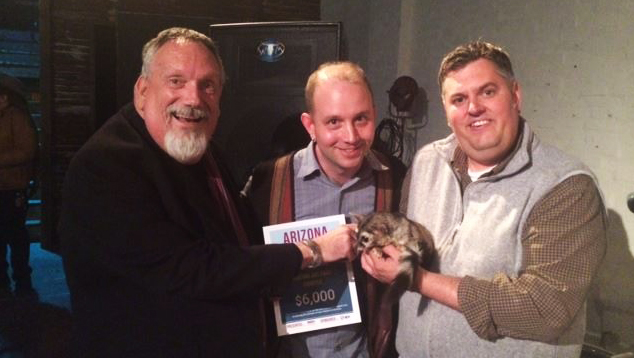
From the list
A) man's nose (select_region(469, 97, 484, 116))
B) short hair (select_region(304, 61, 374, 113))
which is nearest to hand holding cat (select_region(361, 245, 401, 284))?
man's nose (select_region(469, 97, 484, 116))

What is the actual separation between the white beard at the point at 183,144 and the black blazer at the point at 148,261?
4 centimetres

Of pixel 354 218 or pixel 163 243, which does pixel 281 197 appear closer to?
pixel 354 218

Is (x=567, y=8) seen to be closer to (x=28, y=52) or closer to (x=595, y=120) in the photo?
(x=595, y=120)

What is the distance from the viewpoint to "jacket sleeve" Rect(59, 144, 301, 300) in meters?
1.49

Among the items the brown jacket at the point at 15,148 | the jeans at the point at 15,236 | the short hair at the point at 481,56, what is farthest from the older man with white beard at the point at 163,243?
the jeans at the point at 15,236

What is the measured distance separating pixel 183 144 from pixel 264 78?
266 cm

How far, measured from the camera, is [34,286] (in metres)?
5.23

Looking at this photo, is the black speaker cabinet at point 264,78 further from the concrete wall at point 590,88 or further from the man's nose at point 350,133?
the man's nose at point 350,133

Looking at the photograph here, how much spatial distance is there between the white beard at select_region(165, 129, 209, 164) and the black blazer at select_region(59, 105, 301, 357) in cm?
4

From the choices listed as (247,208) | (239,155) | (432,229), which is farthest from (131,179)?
(239,155)

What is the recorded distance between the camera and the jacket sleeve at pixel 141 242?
1492mm

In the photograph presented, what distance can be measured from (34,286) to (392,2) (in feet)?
15.6

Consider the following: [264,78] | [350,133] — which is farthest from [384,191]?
[264,78]

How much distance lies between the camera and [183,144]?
1.68m
